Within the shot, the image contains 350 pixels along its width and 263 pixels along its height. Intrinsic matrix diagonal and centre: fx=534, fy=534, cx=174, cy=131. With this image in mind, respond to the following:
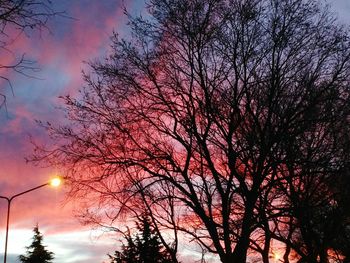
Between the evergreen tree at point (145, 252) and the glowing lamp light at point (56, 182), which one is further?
the evergreen tree at point (145, 252)

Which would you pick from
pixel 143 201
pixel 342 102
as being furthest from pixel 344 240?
pixel 143 201

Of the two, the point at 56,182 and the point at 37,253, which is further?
the point at 37,253

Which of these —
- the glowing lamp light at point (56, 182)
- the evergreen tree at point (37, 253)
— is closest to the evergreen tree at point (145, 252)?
the glowing lamp light at point (56, 182)

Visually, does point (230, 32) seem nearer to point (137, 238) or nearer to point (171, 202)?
point (171, 202)

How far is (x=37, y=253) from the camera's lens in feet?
180

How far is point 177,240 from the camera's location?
770 inches

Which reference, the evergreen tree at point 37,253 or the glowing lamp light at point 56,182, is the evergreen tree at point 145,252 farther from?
the evergreen tree at point 37,253

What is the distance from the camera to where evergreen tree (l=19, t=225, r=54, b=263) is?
5475 cm

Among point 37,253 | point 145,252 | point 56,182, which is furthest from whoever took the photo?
point 37,253

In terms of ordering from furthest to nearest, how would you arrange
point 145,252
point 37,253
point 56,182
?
1. point 37,253
2. point 145,252
3. point 56,182

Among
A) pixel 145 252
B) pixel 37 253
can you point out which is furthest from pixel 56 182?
pixel 37 253

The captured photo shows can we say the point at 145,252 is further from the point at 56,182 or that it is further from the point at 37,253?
the point at 37,253

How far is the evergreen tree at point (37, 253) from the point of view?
180 feet

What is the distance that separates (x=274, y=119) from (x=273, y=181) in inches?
80.9
